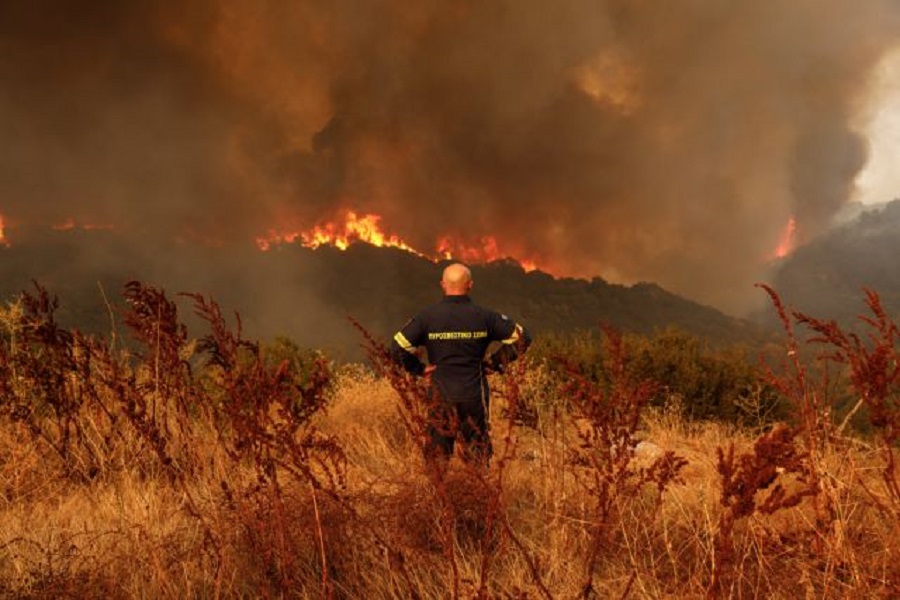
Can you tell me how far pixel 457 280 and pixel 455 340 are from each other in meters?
0.56

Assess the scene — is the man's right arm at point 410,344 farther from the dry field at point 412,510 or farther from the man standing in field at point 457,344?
the dry field at point 412,510

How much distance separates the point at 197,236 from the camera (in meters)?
147

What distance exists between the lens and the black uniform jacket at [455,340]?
203 inches

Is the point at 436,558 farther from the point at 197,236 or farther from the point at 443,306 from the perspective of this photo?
the point at 197,236

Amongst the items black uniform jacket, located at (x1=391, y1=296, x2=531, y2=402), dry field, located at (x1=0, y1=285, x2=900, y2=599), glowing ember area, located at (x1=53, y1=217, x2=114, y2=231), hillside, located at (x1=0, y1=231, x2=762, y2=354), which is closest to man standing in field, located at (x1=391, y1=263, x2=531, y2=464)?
black uniform jacket, located at (x1=391, y1=296, x2=531, y2=402)

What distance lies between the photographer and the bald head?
5.25m

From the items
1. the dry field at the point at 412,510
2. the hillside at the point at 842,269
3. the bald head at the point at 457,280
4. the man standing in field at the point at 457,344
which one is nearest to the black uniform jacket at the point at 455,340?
the man standing in field at the point at 457,344

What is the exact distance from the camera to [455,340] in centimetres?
517

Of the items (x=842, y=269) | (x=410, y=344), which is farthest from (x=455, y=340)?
(x=842, y=269)

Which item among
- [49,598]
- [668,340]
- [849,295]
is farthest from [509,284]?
[49,598]

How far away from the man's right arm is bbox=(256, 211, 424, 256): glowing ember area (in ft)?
493

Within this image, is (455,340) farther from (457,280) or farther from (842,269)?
(842,269)

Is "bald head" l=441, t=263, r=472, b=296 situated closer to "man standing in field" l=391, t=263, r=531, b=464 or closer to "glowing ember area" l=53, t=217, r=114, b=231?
"man standing in field" l=391, t=263, r=531, b=464

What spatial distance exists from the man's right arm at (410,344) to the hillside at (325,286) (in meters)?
85.7
